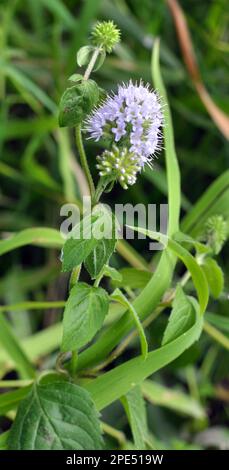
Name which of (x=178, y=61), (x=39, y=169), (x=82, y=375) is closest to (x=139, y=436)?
(x=82, y=375)

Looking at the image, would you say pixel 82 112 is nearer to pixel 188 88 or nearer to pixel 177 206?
pixel 177 206

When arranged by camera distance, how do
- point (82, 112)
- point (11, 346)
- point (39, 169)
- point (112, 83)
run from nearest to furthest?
point (82, 112)
point (11, 346)
point (39, 169)
point (112, 83)

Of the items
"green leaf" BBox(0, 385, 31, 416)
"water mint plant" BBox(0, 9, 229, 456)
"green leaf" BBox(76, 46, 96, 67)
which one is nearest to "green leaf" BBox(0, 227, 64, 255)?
"water mint plant" BBox(0, 9, 229, 456)

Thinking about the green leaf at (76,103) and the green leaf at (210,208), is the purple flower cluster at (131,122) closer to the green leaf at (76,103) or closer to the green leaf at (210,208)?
the green leaf at (76,103)

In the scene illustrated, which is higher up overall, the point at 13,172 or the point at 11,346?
the point at 13,172

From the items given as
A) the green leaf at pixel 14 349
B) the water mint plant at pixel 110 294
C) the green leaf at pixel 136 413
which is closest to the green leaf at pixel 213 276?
the water mint plant at pixel 110 294

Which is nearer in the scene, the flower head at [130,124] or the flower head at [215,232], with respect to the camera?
the flower head at [130,124]

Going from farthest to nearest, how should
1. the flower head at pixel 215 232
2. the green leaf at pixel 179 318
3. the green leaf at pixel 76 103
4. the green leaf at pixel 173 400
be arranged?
the green leaf at pixel 173 400
the flower head at pixel 215 232
the green leaf at pixel 179 318
the green leaf at pixel 76 103

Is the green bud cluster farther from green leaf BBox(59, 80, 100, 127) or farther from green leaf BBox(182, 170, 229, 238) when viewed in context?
green leaf BBox(182, 170, 229, 238)
